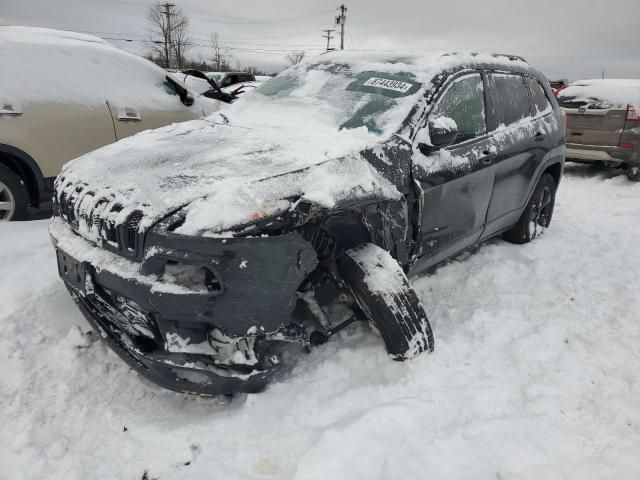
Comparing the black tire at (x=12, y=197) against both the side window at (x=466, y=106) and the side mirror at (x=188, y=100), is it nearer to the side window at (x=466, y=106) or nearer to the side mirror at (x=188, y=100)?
the side mirror at (x=188, y=100)

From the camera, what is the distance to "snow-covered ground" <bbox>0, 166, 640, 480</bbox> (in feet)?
6.86

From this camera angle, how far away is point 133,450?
218 cm

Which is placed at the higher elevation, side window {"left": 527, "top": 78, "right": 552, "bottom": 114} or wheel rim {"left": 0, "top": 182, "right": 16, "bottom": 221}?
side window {"left": 527, "top": 78, "right": 552, "bottom": 114}

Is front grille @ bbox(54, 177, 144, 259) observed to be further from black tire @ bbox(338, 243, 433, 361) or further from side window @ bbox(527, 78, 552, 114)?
side window @ bbox(527, 78, 552, 114)

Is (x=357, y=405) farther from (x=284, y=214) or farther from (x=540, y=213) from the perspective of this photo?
(x=540, y=213)

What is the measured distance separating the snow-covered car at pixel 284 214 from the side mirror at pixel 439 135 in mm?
11

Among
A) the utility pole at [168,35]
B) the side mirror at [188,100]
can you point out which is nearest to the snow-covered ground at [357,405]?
the side mirror at [188,100]

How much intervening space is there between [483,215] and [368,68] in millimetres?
1415

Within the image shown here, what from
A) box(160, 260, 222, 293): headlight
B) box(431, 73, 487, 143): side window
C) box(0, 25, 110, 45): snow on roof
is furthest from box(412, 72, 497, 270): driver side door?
box(0, 25, 110, 45): snow on roof

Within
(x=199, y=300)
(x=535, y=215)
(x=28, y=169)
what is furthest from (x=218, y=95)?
(x=199, y=300)

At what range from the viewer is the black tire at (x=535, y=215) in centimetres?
465

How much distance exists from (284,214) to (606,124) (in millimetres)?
7783

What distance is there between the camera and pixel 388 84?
3.27 metres

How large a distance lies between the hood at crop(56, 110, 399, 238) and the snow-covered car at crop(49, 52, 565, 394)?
1cm
